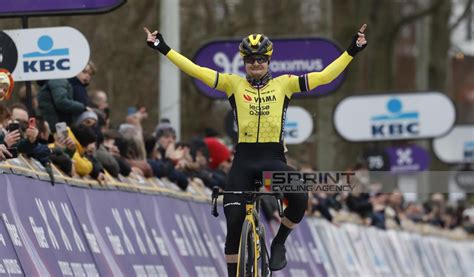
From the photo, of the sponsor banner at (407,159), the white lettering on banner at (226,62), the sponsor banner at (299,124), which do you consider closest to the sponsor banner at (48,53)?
the white lettering on banner at (226,62)

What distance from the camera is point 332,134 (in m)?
41.2

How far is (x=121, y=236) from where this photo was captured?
18.4 meters

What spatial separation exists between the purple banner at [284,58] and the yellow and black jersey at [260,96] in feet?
25.6

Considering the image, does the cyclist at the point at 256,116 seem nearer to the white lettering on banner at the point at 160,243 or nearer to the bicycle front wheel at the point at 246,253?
the bicycle front wheel at the point at 246,253

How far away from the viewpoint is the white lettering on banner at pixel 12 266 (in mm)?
14414

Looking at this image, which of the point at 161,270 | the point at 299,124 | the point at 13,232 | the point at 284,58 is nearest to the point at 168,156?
the point at 284,58

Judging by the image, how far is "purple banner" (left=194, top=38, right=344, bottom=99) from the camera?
946 inches

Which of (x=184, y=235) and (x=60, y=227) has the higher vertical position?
(x=60, y=227)

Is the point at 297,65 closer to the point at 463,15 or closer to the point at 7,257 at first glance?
the point at 7,257

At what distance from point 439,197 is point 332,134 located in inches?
329

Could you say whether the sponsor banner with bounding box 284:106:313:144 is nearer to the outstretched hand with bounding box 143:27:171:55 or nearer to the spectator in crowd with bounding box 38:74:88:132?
the spectator in crowd with bounding box 38:74:88:132

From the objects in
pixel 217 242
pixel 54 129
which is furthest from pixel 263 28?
pixel 54 129

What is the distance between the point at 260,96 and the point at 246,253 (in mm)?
1489

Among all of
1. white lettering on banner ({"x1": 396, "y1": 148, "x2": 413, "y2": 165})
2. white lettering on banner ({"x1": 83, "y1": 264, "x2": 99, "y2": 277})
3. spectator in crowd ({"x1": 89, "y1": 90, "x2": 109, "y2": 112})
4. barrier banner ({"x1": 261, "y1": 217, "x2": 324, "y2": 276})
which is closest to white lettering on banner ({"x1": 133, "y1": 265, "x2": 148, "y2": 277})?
white lettering on banner ({"x1": 83, "y1": 264, "x2": 99, "y2": 277})
